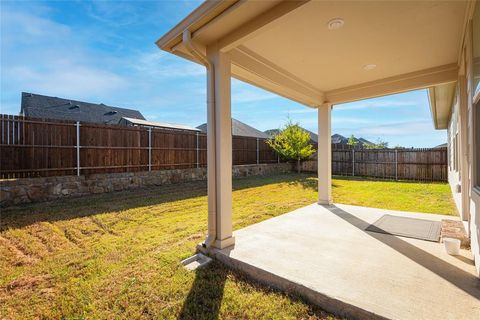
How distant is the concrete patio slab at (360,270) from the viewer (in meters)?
1.74

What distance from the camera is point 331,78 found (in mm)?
4203

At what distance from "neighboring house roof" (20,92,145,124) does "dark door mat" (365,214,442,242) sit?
15638mm

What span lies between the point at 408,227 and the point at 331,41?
10.3 ft

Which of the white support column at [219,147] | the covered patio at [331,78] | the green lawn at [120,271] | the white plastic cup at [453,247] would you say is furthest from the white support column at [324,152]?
the white support column at [219,147]

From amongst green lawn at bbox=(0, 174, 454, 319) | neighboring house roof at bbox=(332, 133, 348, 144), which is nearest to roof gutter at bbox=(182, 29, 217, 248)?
green lawn at bbox=(0, 174, 454, 319)

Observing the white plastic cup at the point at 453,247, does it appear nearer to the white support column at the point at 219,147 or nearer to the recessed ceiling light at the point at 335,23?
the white support column at the point at 219,147

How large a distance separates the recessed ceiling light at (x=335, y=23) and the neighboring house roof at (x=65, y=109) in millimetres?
14937

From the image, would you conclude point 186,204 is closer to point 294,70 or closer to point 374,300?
point 294,70

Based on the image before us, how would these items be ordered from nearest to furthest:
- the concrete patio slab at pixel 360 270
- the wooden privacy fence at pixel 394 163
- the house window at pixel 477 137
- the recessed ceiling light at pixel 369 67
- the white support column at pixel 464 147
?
the concrete patio slab at pixel 360 270, the house window at pixel 477 137, the white support column at pixel 464 147, the recessed ceiling light at pixel 369 67, the wooden privacy fence at pixel 394 163

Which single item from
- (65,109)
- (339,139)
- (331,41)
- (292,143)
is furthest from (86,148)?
(339,139)

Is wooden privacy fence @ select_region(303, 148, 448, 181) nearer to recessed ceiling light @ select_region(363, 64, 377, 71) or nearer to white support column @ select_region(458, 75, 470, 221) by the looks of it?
white support column @ select_region(458, 75, 470, 221)

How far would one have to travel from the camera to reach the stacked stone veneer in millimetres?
5664

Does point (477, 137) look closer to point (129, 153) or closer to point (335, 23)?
point (335, 23)

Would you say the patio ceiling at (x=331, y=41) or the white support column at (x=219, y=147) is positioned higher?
the patio ceiling at (x=331, y=41)
